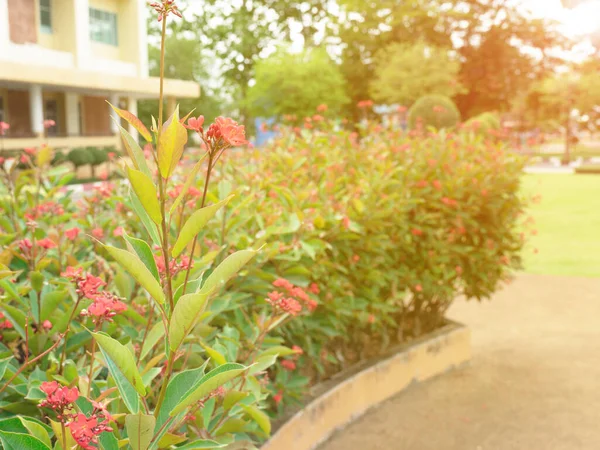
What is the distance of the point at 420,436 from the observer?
184 inches

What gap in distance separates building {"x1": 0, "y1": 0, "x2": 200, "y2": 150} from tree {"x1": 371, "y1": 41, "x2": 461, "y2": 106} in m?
14.5

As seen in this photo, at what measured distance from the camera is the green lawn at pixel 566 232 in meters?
12.0

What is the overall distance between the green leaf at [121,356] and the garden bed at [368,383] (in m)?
2.13

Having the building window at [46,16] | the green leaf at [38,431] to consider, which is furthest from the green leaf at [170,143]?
the building window at [46,16]

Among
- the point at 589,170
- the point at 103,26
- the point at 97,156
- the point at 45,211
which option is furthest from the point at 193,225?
the point at 589,170

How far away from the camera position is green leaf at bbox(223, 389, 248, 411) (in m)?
2.24

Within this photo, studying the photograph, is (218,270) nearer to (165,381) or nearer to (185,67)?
(165,381)

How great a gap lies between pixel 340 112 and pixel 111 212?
4163 centimetres

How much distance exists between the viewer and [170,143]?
1263 millimetres

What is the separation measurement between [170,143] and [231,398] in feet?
3.95

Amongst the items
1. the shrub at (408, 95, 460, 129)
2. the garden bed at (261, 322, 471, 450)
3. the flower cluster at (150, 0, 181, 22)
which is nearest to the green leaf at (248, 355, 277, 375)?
the garden bed at (261, 322, 471, 450)

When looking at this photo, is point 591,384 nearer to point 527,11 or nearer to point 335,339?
point 335,339

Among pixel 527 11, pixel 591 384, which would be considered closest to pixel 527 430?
pixel 591 384

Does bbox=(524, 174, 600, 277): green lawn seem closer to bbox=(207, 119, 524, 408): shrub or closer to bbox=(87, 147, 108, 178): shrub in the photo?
bbox=(207, 119, 524, 408): shrub
